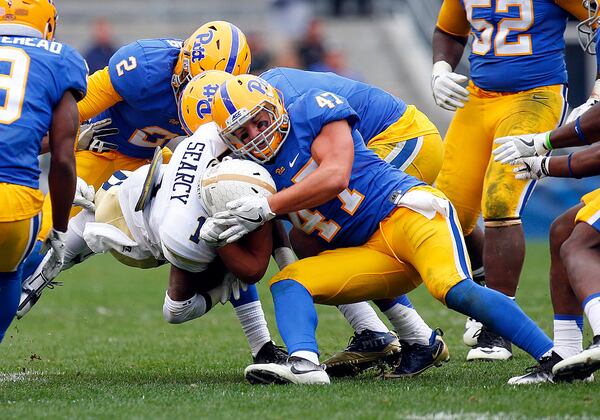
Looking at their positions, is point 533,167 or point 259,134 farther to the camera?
point 259,134

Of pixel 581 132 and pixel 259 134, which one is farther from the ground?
pixel 581 132

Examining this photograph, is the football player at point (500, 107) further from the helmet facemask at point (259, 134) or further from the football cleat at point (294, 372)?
the helmet facemask at point (259, 134)

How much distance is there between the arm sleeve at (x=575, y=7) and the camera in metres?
5.66

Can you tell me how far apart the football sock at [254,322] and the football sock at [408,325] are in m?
0.62

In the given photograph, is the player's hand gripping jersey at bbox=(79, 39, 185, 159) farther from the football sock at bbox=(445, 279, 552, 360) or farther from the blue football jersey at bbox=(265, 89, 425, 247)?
the football sock at bbox=(445, 279, 552, 360)

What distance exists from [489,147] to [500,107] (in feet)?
0.80

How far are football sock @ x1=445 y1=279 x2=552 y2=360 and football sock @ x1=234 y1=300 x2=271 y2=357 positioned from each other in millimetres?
1161

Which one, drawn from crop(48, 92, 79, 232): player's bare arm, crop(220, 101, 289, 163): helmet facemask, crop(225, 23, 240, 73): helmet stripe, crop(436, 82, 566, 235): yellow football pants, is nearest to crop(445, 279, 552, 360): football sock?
crop(220, 101, 289, 163): helmet facemask

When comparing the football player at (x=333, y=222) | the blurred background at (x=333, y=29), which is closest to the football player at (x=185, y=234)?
the football player at (x=333, y=222)

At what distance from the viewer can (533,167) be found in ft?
14.4

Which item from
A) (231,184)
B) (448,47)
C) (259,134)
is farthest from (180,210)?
(448,47)

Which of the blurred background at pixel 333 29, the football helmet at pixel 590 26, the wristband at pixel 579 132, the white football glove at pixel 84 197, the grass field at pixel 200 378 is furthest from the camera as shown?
the blurred background at pixel 333 29

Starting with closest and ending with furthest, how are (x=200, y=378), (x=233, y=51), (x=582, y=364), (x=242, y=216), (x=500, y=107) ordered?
1. (x=582, y=364)
2. (x=242, y=216)
3. (x=200, y=378)
4. (x=233, y=51)
5. (x=500, y=107)

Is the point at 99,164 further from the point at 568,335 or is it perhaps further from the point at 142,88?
the point at 568,335
